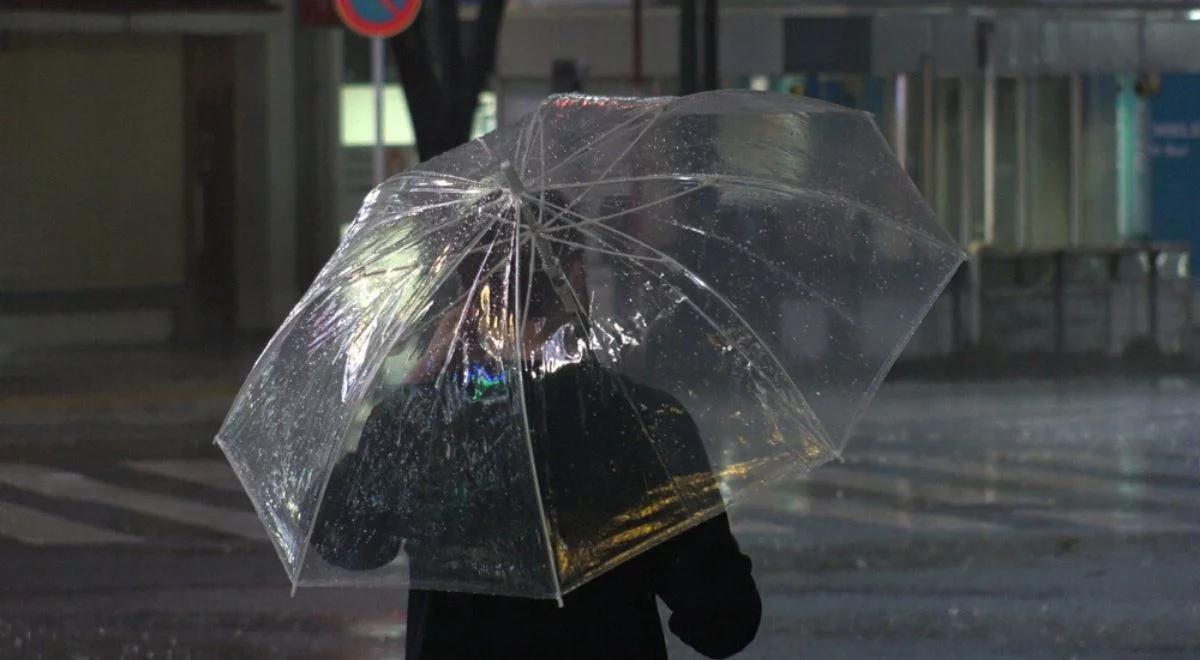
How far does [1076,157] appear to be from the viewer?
2611 centimetres

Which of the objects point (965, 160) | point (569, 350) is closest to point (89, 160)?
point (965, 160)

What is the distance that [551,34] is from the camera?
76.8 ft

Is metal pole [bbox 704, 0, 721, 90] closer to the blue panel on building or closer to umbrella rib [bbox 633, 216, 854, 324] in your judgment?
the blue panel on building

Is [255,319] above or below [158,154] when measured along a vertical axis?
below

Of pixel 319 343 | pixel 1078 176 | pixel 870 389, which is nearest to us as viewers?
pixel 319 343

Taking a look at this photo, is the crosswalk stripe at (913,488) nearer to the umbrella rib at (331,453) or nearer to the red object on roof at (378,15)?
the red object on roof at (378,15)

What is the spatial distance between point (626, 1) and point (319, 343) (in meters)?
20.2

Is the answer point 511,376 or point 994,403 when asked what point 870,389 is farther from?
point 994,403

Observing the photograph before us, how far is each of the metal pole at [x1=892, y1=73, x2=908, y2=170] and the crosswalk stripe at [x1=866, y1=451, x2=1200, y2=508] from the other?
12.8 meters

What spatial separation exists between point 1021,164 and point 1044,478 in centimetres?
1512

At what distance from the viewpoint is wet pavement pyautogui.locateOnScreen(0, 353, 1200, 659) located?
7473 mm

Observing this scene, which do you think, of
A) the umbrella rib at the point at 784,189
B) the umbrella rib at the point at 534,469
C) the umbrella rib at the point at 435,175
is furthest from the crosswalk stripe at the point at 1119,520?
the umbrella rib at the point at 534,469

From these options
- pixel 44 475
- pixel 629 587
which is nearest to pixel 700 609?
pixel 629 587

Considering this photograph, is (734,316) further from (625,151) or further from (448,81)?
(448,81)
